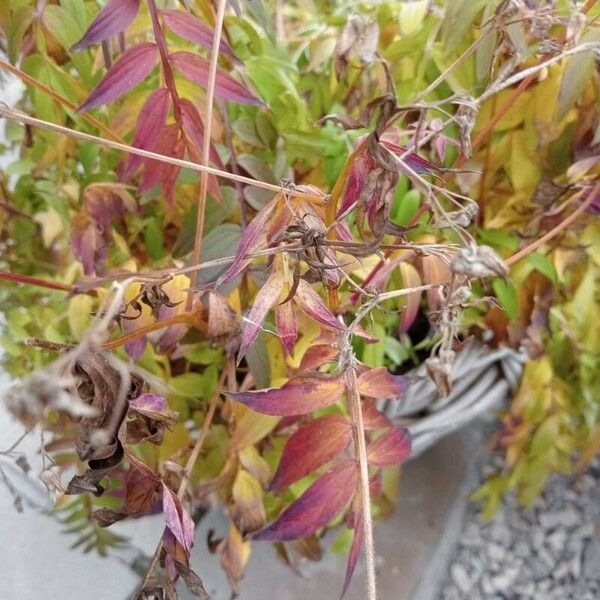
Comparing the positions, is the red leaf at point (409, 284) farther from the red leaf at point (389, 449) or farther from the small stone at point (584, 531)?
the small stone at point (584, 531)

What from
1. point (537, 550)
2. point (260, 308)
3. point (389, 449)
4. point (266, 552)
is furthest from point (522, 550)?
point (260, 308)

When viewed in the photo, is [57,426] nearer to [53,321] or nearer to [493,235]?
[53,321]

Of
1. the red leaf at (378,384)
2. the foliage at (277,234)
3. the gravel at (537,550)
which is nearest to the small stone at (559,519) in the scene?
the gravel at (537,550)

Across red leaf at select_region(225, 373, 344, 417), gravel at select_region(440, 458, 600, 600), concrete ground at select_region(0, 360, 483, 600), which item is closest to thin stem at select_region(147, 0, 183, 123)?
red leaf at select_region(225, 373, 344, 417)

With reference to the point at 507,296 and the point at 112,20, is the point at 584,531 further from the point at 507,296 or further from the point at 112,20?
the point at 112,20

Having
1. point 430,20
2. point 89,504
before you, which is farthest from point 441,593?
point 430,20
